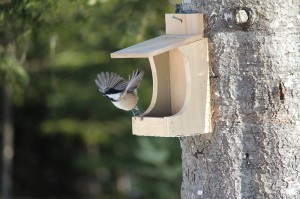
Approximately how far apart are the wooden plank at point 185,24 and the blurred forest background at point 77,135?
6.74 ft

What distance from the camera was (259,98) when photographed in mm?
2848

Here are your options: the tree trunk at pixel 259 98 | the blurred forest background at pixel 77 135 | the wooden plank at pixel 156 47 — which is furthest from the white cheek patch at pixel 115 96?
the blurred forest background at pixel 77 135

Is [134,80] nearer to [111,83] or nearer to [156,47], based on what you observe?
[111,83]

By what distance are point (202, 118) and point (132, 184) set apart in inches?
278

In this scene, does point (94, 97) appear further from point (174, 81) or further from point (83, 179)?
point (174, 81)

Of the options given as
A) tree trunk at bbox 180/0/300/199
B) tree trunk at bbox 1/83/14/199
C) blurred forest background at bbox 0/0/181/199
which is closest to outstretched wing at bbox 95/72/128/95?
tree trunk at bbox 180/0/300/199

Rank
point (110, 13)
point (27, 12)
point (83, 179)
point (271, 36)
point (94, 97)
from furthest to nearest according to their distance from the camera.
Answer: point (83, 179)
point (94, 97)
point (110, 13)
point (27, 12)
point (271, 36)

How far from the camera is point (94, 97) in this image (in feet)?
31.9

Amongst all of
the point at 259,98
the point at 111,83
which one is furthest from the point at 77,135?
the point at 259,98

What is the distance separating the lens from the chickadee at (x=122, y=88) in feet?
10.6

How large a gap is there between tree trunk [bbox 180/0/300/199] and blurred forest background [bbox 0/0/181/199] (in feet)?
7.67

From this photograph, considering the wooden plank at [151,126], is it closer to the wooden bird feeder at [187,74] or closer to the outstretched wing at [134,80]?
the wooden bird feeder at [187,74]

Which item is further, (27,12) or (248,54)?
(27,12)

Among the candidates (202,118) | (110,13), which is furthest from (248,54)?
(110,13)
